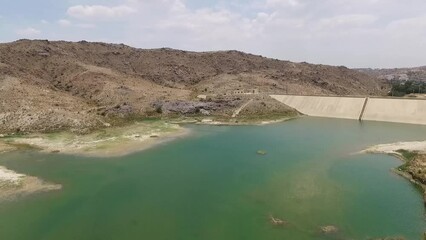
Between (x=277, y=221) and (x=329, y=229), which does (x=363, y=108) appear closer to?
(x=329, y=229)

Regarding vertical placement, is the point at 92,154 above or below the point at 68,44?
below

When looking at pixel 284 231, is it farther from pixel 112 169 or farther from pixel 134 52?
pixel 134 52

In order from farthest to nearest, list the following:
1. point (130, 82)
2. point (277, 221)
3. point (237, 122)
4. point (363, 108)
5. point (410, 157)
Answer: point (130, 82), point (363, 108), point (237, 122), point (410, 157), point (277, 221)

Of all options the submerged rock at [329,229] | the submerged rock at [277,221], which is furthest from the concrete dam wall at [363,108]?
the submerged rock at [277,221]

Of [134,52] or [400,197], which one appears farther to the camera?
[134,52]

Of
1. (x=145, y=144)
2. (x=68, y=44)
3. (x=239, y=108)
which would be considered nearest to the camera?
(x=145, y=144)

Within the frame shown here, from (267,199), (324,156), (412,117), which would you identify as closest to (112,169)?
(267,199)

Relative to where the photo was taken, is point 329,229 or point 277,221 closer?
point 329,229

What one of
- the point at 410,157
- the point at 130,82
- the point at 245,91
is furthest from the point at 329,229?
the point at 130,82
